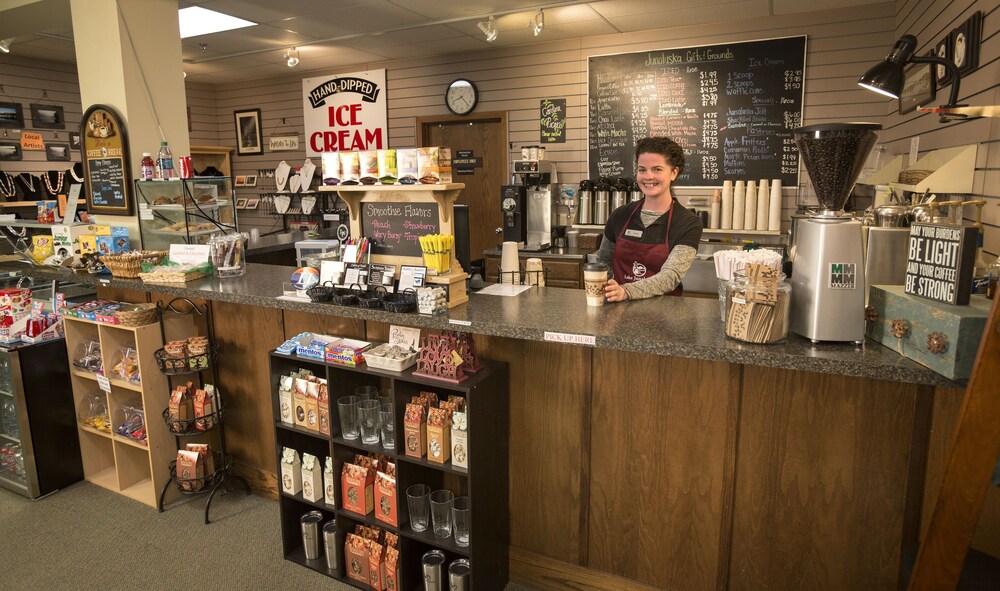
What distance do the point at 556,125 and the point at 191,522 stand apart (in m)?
4.76

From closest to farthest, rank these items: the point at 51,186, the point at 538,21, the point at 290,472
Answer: the point at 290,472, the point at 538,21, the point at 51,186

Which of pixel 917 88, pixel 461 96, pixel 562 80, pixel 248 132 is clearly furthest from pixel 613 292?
pixel 248 132

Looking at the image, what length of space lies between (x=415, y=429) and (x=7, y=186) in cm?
629

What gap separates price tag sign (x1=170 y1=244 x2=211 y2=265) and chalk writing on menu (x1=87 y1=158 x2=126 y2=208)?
2.43 feet

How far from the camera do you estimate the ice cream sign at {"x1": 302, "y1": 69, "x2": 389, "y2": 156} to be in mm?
7191

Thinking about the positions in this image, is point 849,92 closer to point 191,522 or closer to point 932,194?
point 932,194

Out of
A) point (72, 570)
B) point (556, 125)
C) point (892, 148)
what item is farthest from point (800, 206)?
point (72, 570)

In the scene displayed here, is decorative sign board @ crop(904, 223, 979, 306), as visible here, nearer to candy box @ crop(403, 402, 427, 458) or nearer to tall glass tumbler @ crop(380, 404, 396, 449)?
candy box @ crop(403, 402, 427, 458)

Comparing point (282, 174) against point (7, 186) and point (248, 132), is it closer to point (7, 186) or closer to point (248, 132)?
point (248, 132)

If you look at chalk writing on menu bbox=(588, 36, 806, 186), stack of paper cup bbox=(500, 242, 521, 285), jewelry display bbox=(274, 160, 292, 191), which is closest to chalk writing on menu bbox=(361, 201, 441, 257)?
stack of paper cup bbox=(500, 242, 521, 285)

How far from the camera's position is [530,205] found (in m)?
5.91

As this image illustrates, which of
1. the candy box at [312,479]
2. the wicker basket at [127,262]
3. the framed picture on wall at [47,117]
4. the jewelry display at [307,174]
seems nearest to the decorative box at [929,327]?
the candy box at [312,479]

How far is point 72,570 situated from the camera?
2723 millimetres

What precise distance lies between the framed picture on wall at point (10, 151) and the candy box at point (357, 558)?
6.36 meters
